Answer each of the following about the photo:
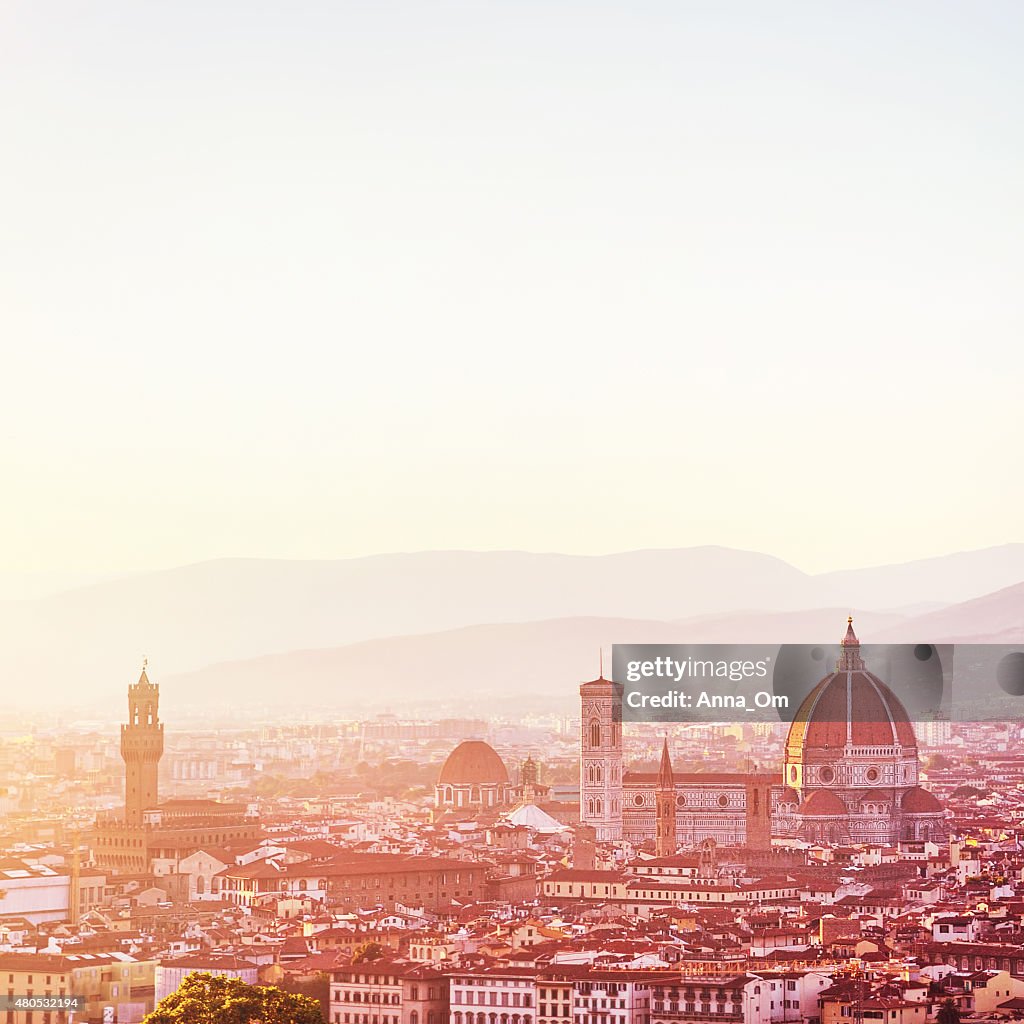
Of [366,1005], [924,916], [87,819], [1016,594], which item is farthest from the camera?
[1016,594]

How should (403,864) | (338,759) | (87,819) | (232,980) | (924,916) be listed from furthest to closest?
1. (338,759)
2. (87,819)
3. (403,864)
4. (924,916)
5. (232,980)

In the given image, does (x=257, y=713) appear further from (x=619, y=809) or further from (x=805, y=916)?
(x=805, y=916)

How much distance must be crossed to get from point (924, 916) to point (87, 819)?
2121cm

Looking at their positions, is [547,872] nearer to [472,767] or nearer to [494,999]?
[494,999]

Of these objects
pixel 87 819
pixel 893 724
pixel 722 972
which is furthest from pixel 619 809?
pixel 722 972

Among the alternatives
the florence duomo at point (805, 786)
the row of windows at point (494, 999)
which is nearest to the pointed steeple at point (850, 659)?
the florence duomo at point (805, 786)

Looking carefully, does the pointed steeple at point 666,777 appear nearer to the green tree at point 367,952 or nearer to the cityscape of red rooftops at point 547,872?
the cityscape of red rooftops at point 547,872

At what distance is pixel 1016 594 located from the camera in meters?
74.4

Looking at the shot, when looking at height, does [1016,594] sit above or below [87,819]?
above

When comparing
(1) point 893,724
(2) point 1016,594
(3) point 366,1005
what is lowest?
(3) point 366,1005

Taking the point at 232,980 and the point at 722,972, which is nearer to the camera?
the point at 232,980

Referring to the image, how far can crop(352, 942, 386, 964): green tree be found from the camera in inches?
886

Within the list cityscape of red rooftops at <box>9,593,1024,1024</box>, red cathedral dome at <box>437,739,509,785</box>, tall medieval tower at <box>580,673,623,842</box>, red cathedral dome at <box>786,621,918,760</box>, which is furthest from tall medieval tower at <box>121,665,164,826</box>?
red cathedral dome at <box>786,621,918,760</box>

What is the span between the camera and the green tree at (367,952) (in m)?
22.5
